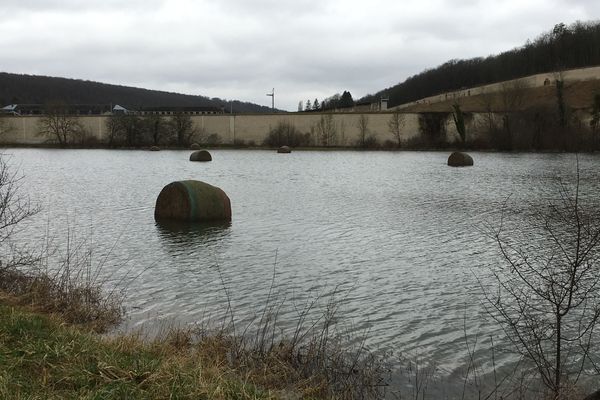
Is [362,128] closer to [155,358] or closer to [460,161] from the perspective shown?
[460,161]

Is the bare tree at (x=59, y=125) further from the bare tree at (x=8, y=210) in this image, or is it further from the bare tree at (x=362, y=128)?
the bare tree at (x=8, y=210)

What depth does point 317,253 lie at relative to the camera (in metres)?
11.5

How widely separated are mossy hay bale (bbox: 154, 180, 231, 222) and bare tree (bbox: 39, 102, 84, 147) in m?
76.1

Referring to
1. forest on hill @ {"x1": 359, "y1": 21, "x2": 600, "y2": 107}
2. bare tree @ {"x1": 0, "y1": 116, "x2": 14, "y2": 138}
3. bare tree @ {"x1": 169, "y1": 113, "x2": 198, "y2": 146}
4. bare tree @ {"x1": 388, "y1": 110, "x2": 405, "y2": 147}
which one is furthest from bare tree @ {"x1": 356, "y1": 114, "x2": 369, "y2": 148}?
bare tree @ {"x1": 0, "y1": 116, "x2": 14, "y2": 138}

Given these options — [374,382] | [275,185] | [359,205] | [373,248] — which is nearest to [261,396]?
[374,382]

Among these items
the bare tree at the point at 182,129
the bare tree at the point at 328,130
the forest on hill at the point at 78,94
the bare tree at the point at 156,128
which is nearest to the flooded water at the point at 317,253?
the bare tree at the point at 328,130

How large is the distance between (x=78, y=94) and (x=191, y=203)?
163591mm

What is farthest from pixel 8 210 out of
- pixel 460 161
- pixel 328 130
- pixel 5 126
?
pixel 5 126

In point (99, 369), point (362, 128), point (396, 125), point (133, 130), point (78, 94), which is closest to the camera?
point (99, 369)

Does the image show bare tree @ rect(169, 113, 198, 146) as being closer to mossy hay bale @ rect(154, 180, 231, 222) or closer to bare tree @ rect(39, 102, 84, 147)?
bare tree @ rect(39, 102, 84, 147)

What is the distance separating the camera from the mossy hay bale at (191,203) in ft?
48.8

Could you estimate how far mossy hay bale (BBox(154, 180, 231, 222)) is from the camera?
14.9 meters

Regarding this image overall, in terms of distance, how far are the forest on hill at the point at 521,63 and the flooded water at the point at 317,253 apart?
10233 cm

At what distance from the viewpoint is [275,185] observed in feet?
85.6
